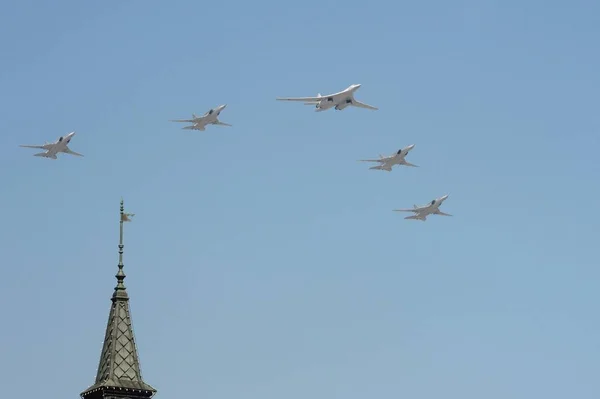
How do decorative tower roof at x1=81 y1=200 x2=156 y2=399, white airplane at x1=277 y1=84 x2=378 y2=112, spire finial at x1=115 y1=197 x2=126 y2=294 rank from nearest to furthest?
decorative tower roof at x1=81 y1=200 x2=156 y2=399
spire finial at x1=115 y1=197 x2=126 y2=294
white airplane at x1=277 y1=84 x2=378 y2=112

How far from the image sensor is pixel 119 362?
357 feet

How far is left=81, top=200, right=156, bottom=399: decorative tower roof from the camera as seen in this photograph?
10694 centimetres

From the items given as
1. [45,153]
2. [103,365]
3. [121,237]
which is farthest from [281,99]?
[103,365]

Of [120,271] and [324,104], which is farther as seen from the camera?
[324,104]

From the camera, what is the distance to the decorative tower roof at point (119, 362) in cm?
10694

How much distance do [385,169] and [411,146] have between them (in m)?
4.47

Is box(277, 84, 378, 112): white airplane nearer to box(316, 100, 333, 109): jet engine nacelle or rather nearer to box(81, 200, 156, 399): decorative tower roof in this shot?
box(316, 100, 333, 109): jet engine nacelle

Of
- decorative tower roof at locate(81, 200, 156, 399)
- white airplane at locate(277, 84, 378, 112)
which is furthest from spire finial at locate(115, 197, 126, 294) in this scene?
white airplane at locate(277, 84, 378, 112)

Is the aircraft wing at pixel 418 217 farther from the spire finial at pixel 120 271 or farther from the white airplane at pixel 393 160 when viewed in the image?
the spire finial at pixel 120 271

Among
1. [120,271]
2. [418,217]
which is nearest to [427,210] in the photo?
[418,217]

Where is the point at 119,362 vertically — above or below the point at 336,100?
below

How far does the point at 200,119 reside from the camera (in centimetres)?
18638

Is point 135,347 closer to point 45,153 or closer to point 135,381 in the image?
point 135,381

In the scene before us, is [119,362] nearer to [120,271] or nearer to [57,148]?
[120,271]
